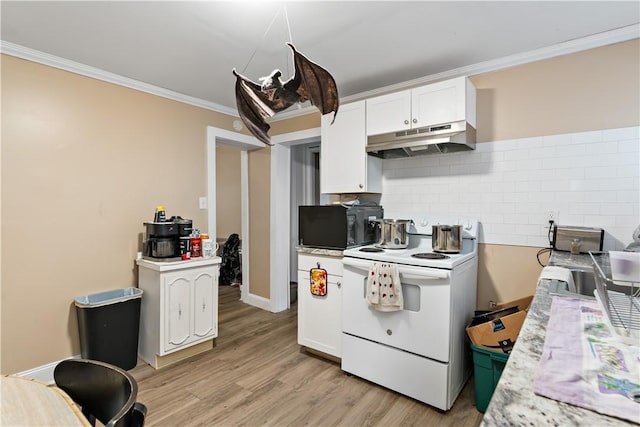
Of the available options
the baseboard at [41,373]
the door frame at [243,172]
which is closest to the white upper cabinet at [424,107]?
the door frame at [243,172]

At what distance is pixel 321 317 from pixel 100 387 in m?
1.77

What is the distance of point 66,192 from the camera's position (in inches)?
94.4

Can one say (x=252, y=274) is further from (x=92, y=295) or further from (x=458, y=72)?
(x=458, y=72)

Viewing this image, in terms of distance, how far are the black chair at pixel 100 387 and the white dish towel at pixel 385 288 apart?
1.47 metres

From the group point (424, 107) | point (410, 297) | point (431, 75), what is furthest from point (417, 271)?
point (431, 75)

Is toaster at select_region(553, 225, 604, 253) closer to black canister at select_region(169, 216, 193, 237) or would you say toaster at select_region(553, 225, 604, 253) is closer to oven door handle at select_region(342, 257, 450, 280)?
oven door handle at select_region(342, 257, 450, 280)

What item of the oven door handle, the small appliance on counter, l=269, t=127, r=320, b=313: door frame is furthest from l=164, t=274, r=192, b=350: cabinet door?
the oven door handle

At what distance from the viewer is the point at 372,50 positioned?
2.21 meters

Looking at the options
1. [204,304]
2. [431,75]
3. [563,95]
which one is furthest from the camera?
[204,304]

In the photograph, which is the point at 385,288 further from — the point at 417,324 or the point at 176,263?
the point at 176,263

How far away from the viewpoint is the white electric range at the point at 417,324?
1931 millimetres

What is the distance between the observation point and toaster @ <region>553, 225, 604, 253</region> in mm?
1910

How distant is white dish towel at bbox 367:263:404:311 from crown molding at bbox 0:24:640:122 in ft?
3.81

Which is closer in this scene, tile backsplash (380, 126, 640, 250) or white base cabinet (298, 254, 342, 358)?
tile backsplash (380, 126, 640, 250)
